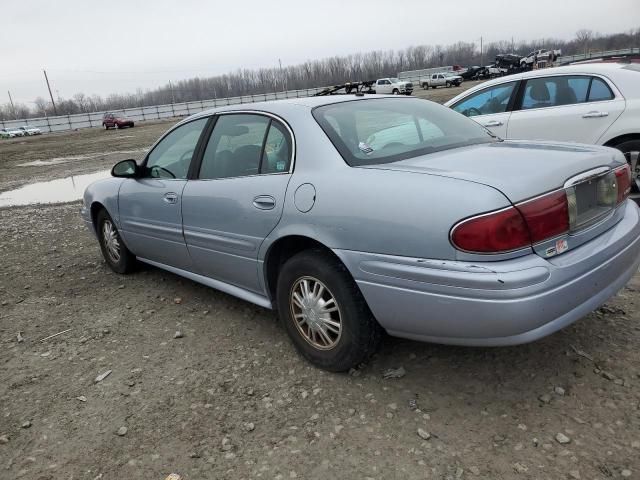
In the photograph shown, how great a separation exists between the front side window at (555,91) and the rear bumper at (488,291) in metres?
3.68

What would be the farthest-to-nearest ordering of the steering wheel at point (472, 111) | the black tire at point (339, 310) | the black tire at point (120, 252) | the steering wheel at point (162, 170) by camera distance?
1. the steering wheel at point (472, 111)
2. the black tire at point (120, 252)
3. the steering wheel at point (162, 170)
4. the black tire at point (339, 310)

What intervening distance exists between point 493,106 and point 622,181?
12.4 feet

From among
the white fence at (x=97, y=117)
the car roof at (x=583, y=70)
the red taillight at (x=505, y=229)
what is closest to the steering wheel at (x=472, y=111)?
the car roof at (x=583, y=70)

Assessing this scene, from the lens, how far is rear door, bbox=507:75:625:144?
548 cm

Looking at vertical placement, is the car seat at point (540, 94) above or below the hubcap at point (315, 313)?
above

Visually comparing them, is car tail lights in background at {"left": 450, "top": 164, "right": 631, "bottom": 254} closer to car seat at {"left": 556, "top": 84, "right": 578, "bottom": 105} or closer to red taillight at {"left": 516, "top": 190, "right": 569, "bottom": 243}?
red taillight at {"left": 516, "top": 190, "right": 569, "bottom": 243}

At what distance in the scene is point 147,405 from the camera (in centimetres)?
287

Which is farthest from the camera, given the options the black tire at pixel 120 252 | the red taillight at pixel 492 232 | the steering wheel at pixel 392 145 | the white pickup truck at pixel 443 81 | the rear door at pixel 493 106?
the white pickup truck at pixel 443 81

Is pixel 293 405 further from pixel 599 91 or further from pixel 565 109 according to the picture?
pixel 599 91

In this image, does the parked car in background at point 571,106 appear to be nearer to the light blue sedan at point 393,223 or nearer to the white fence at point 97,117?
the light blue sedan at point 393,223

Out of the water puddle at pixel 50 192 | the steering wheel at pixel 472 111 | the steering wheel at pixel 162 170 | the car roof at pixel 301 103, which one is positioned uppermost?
the car roof at pixel 301 103

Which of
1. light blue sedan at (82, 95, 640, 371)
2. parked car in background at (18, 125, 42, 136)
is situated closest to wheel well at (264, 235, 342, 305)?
light blue sedan at (82, 95, 640, 371)

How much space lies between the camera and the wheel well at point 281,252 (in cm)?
289

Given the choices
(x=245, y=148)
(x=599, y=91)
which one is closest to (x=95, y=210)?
(x=245, y=148)
